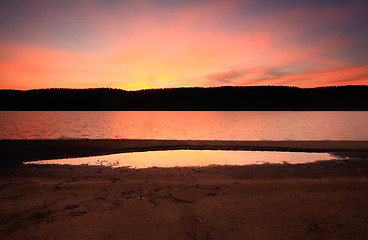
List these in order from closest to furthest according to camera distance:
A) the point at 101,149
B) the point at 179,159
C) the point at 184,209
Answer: the point at 184,209, the point at 179,159, the point at 101,149

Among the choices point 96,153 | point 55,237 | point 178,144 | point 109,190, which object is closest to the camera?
point 55,237

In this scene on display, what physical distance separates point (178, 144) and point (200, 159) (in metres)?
7.07

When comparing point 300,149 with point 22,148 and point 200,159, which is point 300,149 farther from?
point 22,148

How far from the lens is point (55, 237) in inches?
215

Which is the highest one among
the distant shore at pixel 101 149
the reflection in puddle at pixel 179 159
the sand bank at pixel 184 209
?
the sand bank at pixel 184 209

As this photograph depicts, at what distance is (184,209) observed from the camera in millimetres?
7090

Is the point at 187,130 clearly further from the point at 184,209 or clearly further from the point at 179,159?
the point at 184,209

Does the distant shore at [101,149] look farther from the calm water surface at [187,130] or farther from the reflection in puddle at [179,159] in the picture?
the calm water surface at [187,130]

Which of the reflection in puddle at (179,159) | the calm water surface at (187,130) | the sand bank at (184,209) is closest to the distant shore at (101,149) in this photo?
the reflection in puddle at (179,159)

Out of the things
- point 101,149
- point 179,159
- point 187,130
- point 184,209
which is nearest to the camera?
point 184,209

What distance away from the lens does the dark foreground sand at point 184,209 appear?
5695 millimetres

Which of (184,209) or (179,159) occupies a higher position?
(184,209)

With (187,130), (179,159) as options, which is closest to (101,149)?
(179,159)

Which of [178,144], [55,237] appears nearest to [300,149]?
[178,144]
